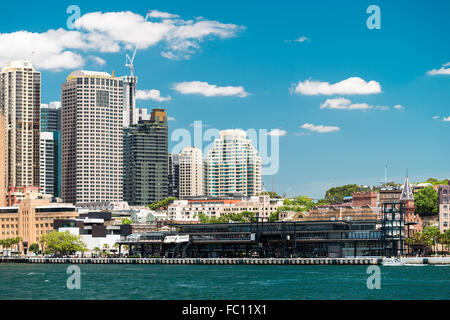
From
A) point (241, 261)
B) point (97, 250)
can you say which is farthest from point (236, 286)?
point (97, 250)

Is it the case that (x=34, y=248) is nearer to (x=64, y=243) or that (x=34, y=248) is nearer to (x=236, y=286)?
(x=64, y=243)

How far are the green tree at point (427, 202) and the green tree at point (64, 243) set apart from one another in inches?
3282

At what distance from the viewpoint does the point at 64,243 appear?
166 meters

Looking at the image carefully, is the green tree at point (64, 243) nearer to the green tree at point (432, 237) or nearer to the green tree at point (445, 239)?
the green tree at point (432, 237)

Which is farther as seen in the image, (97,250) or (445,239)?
(97,250)

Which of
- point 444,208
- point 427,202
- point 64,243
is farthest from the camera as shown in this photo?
point 427,202

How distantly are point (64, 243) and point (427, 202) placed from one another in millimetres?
89207

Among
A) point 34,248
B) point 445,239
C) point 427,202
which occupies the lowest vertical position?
point 34,248

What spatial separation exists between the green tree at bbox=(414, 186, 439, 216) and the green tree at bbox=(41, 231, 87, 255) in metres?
83.4

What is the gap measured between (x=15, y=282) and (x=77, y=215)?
97879 millimetres

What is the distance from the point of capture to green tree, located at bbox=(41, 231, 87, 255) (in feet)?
545

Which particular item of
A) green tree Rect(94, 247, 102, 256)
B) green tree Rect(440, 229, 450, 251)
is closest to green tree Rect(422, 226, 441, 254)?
green tree Rect(440, 229, 450, 251)
